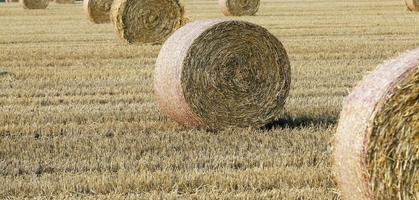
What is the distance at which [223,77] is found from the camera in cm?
898

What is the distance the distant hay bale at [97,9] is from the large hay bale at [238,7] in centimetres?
330

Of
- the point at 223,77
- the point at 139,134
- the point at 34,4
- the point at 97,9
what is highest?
the point at 223,77

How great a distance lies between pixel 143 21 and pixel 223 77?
8215 millimetres

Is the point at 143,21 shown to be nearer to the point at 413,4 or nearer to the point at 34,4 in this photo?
the point at 413,4

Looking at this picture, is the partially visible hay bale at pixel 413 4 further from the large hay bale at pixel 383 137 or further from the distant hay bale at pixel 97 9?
the large hay bale at pixel 383 137

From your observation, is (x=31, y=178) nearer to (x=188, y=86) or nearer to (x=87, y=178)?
(x=87, y=178)

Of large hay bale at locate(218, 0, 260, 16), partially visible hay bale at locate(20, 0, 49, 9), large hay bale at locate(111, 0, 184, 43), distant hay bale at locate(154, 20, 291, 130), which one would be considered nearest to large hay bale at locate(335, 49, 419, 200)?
distant hay bale at locate(154, 20, 291, 130)

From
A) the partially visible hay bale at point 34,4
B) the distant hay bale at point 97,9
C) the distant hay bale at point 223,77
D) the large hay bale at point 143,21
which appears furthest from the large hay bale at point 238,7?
the distant hay bale at point 223,77

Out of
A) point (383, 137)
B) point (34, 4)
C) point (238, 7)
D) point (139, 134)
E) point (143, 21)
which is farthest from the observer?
point (34, 4)

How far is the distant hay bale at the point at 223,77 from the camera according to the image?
8742 millimetres

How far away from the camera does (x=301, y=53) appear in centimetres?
1561

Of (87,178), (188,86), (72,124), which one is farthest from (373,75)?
(72,124)

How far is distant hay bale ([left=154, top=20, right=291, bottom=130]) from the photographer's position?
8.74 metres

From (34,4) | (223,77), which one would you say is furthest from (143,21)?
(34,4)
